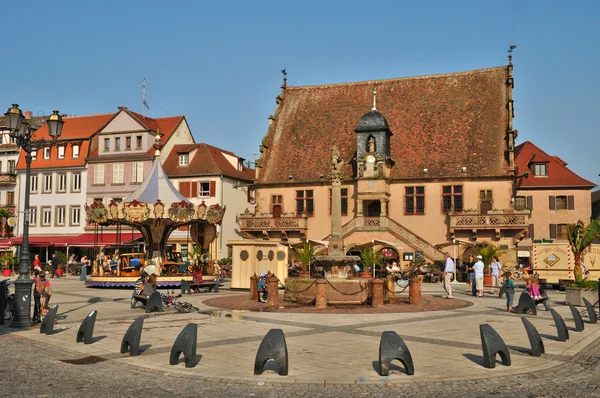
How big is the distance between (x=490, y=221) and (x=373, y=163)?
913 cm

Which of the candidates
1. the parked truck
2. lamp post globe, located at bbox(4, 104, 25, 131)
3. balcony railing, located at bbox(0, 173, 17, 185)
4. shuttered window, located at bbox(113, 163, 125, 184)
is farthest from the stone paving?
balcony railing, located at bbox(0, 173, 17, 185)

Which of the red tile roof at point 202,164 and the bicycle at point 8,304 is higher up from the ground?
the red tile roof at point 202,164

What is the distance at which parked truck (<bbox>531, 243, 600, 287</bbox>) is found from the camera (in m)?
30.6

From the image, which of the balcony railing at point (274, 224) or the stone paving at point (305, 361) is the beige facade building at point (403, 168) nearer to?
the balcony railing at point (274, 224)

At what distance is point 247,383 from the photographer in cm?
937

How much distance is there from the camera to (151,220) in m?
33.1

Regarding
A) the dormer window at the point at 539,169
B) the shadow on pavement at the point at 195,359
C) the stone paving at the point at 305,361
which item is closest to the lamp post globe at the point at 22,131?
the stone paving at the point at 305,361

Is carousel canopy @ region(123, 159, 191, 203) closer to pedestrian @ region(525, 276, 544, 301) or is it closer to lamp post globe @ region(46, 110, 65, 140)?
lamp post globe @ region(46, 110, 65, 140)

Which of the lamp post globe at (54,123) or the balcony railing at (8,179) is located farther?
the balcony railing at (8,179)

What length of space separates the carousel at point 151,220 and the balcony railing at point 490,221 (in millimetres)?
17399

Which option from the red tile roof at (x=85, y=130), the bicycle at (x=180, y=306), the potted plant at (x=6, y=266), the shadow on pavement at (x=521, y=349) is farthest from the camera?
the red tile roof at (x=85, y=130)

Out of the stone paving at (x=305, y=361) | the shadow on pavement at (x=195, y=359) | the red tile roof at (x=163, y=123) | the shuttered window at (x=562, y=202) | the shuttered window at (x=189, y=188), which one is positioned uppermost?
the red tile roof at (x=163, y=123)

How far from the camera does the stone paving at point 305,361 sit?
8992 millimetres

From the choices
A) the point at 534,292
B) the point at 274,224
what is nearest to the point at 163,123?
the point at 274,224
